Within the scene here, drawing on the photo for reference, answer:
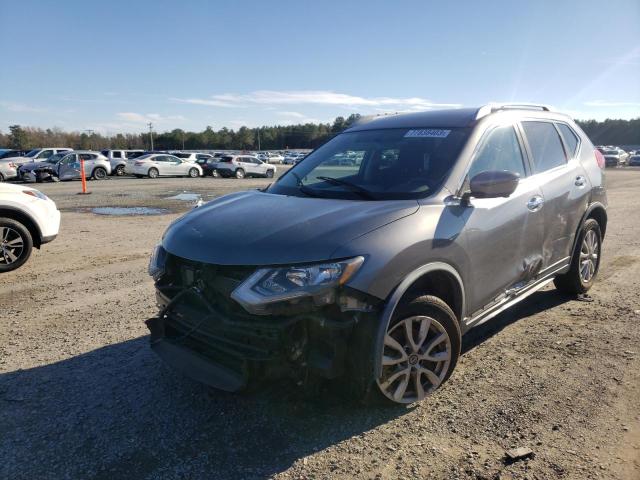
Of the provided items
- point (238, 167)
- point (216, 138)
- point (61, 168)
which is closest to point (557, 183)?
point (61, 168)

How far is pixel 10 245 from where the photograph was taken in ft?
21.3

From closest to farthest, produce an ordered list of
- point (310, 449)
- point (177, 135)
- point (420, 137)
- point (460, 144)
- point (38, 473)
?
point (38, 473) → point (310, 449) → point (460, 144) → point (420, 137) → point (177, 135)

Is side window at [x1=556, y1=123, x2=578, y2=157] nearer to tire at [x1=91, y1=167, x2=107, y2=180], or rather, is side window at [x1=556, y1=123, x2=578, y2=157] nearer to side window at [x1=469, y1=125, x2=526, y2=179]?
side window at [x1=469, y1=125, x2=526, y2=179]

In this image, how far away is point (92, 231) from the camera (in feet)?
31.9

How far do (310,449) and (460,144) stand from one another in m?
2.33

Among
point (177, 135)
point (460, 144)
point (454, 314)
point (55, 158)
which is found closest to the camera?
point (454, 314)

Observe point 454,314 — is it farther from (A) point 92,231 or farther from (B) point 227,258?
(A) point 92,231

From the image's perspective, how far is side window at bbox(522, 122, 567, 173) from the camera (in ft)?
13.8

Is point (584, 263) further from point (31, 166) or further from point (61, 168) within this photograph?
point (31, 166)

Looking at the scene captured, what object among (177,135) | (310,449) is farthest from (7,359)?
(177,135)

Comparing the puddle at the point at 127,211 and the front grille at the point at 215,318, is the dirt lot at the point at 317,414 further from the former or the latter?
the puddle at the point at 127,211

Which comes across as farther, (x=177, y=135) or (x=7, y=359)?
(x=177, y=135)

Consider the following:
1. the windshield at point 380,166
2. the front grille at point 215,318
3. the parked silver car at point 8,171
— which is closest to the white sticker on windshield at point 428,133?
the windshield at point 380,166

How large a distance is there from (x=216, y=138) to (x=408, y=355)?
137973 millimetres
